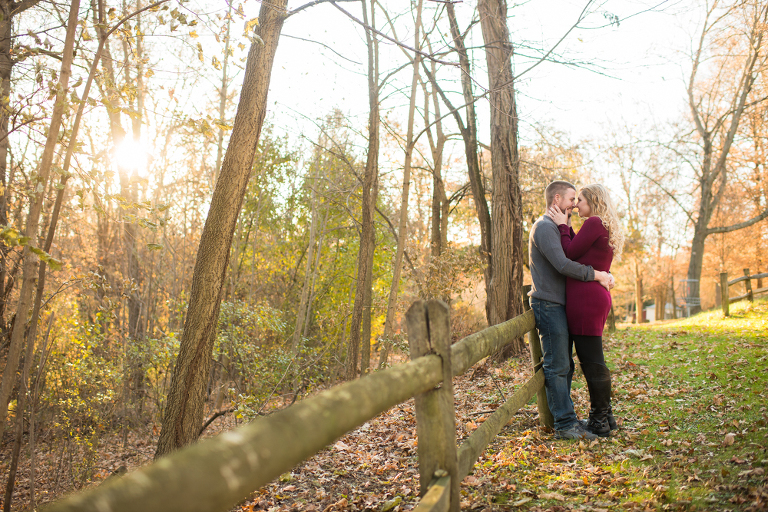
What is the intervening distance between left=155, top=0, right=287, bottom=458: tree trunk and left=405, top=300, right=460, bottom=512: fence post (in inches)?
123

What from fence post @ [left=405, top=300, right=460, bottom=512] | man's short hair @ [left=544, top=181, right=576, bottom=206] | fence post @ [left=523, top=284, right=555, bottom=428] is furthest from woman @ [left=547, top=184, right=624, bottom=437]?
fence post @ [left=405, top=300, right=460, bottom=512]

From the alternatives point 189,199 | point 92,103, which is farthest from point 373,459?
point 189,199

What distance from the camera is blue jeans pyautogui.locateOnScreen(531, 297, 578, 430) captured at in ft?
13.4

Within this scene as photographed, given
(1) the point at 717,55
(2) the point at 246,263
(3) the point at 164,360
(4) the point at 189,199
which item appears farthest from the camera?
(1) the point at 717,55

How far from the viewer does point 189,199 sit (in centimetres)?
1422

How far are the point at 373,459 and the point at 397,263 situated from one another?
6368 millimetres

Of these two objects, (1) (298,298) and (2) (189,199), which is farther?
(1) (298,298)

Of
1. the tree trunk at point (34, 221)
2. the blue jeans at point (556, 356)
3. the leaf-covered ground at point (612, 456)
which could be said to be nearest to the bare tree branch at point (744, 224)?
the leaf-covered ground at point (612, 456)

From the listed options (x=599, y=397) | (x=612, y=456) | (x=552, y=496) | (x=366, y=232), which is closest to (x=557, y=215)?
(x=599, y=397)

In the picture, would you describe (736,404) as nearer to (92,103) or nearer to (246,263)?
(92,103)

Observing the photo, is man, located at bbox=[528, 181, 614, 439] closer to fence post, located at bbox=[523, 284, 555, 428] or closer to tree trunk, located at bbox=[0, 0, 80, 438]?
fence post, located at bbox=[523, 284, 555, 428]

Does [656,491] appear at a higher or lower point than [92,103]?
lower

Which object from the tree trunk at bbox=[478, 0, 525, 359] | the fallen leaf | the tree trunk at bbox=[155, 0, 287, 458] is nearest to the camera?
the fallen leaf

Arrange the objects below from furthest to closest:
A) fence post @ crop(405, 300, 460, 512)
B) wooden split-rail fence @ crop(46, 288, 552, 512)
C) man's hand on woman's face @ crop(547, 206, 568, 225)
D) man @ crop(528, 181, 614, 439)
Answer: man's hand on woman's face @ crop(547, 206, 568, 225) → man @ crop(528, 181, 614, 439) → fence post @ crop(405, 300, 460, 512) → wooden split-rail fence @ crop(46, 288, 552, 512)
